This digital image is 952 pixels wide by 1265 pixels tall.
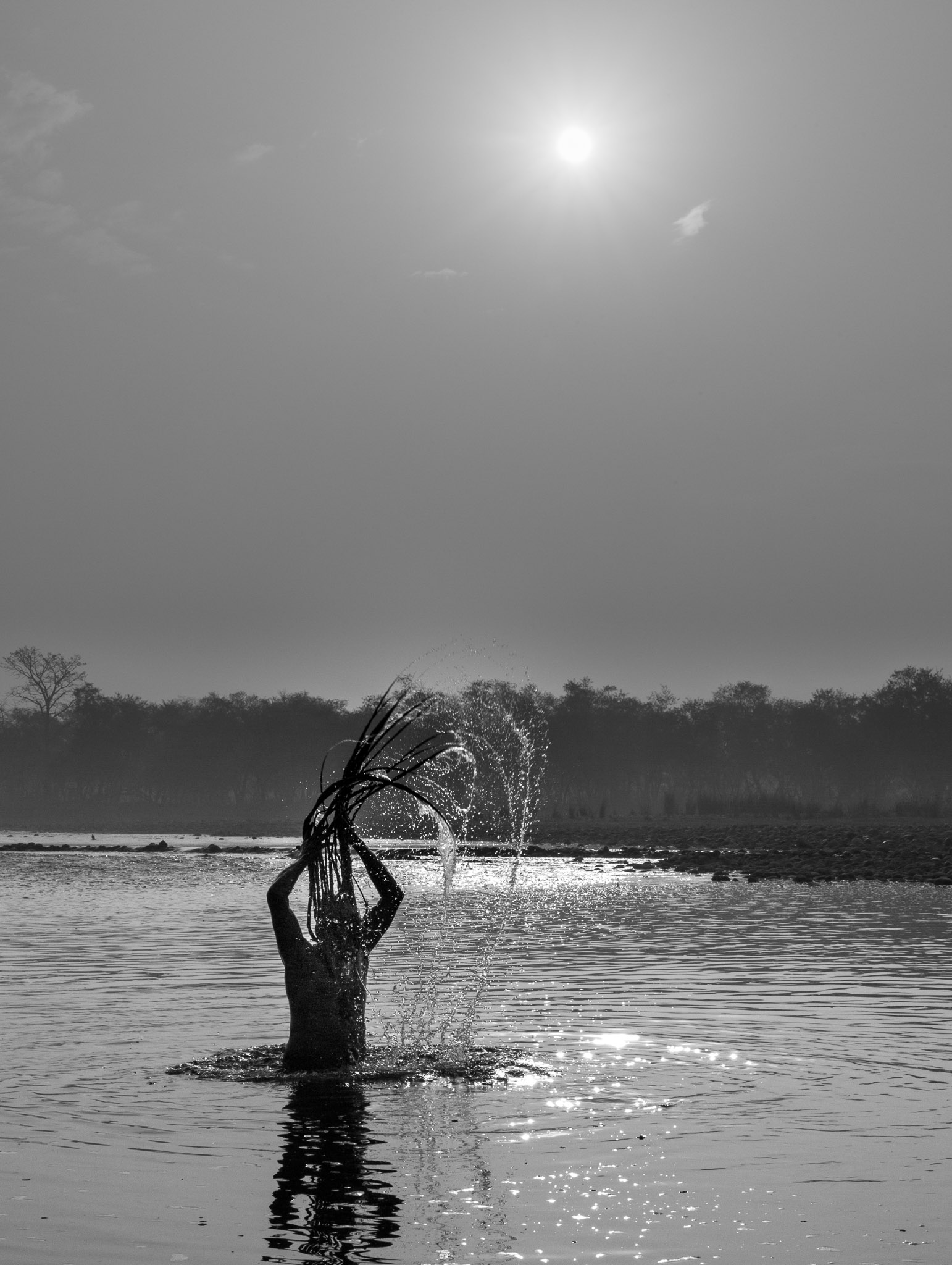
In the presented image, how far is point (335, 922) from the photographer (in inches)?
562

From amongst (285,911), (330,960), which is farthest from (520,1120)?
(285,911)

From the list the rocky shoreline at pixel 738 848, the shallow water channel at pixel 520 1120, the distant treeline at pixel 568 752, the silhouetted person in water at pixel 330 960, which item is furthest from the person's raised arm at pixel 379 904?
the distant treeline at pixel 568 752

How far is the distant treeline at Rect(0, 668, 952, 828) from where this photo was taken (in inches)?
5118

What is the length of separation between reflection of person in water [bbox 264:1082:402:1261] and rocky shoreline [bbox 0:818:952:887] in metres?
34.7

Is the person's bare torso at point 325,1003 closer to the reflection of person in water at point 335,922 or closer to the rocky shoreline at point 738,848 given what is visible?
the reflection of person in water at point 335,922

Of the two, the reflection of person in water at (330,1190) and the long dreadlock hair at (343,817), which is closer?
the reflection of person in water at (330,1190)

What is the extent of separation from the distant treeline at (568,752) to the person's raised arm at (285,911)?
100933 millimetres

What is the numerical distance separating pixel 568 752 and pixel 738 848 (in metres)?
64.7

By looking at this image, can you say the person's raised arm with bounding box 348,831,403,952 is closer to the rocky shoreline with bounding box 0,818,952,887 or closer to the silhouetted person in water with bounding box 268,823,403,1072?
the silhouetted person in water with bounding box 268,823,403,1072

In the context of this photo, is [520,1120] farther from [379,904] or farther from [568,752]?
[568,752]

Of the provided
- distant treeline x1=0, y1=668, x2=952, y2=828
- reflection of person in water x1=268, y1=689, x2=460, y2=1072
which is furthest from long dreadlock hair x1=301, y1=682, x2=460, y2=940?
distant treeline x1=0, y1=668, x2=952, y2=828

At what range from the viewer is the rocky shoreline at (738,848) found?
50000 millimetres

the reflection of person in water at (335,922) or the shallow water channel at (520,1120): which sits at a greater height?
the reflection of person in water at (335,922)

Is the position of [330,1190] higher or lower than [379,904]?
lower
